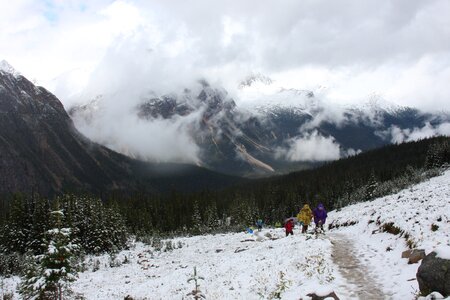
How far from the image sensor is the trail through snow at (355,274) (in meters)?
15.3

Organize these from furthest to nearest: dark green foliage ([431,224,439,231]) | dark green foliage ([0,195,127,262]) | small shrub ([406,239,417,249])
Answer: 1. dark green foliage ([0,195,127,262])
2. dark green foliage ([431,224,439,231])
3. small shrub ([406,239,417,249])

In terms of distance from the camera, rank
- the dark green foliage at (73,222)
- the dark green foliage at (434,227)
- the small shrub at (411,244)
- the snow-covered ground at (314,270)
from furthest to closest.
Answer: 1. the dark green foliage at (73,222)
2. the dark green foliage at (434,227)
3. the small shrub at (411,244)
4. the snow-covered ground at (314,270)

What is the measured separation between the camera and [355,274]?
60.1 feet

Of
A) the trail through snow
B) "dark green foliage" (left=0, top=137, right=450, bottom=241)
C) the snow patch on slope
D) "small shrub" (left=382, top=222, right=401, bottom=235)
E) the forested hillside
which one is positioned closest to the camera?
the trail through snow

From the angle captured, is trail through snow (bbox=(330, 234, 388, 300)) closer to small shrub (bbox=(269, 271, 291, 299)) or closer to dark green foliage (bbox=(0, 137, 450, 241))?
small shrub (bbox=(269, 271, 291, 299))

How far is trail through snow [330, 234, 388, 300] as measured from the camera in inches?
603

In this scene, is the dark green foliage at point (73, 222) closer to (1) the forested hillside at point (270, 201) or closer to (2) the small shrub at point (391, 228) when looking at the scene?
(1) the forested hillside at point (270, 201)

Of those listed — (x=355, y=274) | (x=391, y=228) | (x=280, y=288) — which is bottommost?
(x=280, y=288)

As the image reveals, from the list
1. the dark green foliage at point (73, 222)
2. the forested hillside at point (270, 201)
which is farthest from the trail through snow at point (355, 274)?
the forested hillside at point (270, 201)

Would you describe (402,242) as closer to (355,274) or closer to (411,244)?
(411,244)

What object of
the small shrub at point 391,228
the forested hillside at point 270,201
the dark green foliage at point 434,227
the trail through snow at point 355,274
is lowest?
the trail through snow at point 355,274

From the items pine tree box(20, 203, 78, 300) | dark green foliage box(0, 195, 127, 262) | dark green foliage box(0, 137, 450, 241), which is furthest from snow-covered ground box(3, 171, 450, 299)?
dark green foliage box(0, 195, 127, 262)

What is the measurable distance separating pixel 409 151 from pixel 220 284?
183 m

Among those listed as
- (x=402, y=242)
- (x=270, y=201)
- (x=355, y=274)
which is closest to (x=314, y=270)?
(x=355, y=274)
